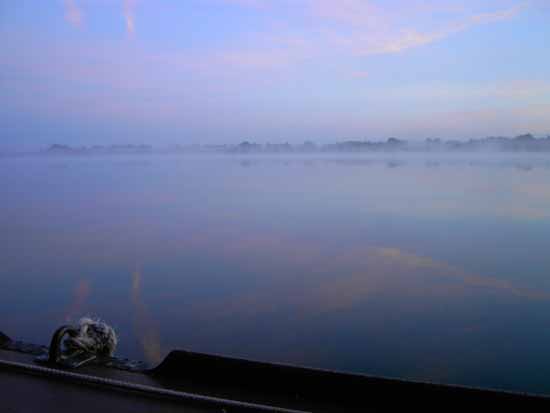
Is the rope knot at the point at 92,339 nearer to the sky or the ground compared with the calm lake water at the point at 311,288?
nearer to the sky

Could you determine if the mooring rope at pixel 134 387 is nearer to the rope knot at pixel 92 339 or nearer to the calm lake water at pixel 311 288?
the rope knot at pixel 92 339

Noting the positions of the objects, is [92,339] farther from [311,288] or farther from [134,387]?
[311,288]

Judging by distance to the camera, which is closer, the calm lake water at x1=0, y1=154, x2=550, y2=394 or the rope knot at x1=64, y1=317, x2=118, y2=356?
the rope knot at x1=64, y1=317, x2=118, y2=356

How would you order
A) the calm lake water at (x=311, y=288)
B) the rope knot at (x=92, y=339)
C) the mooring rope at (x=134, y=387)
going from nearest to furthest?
the mooring rope at (x=134, y=387) < the rope knot at (x=92, y=339) < the calm lake water at (x=311, y=288)

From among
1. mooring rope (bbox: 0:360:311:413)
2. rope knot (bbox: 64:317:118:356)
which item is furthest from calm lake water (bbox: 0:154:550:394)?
mooring rope (bbox: 0:360:311:413)

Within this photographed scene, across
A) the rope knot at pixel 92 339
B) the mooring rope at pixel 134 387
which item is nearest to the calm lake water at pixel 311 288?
the rope knot at pixel 92 339

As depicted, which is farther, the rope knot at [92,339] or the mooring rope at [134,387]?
the rope knot at [92,339]

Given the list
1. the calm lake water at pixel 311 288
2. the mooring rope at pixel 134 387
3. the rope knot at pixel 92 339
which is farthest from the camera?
the calm lake water at pixel 311 288

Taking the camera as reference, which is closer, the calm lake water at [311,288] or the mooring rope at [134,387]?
the mooring rope at [134,387]

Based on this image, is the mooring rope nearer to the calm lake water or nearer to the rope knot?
the rope knot

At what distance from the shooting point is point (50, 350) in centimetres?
228

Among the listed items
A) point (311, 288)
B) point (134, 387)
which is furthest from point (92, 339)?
point (311, 288)

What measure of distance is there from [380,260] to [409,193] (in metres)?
13.5

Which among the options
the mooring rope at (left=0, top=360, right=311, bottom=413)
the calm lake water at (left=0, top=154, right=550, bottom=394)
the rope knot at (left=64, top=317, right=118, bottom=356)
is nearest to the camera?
the mooring rope at (left=0, top=360, right=311, bottom=413)
